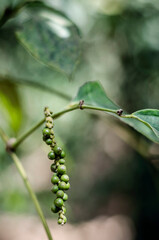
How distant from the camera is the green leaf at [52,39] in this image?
64 cm

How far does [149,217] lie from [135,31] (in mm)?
1357

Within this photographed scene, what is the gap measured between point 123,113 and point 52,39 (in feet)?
0.98

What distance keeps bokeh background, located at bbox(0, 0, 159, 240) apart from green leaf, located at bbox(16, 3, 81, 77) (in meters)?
0.12

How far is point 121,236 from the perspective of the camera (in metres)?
2.57

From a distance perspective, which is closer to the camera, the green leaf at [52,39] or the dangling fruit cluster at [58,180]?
the dangling fruit cluster at [58,180]

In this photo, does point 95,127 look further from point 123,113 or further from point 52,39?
point 123,113

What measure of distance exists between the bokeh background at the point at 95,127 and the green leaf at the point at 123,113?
0.28 m

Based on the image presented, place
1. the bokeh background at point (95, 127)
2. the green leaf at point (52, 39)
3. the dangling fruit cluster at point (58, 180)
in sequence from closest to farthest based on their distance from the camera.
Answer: the dangling fruit cluster at point (58, 180), the green leaf at point (52, 39), the bokeh background at point (95, 127)

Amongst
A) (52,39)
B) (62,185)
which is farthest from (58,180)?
(52,39)

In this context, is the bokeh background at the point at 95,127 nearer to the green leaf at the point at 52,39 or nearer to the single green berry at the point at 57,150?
the green leaf at the point at 52,39

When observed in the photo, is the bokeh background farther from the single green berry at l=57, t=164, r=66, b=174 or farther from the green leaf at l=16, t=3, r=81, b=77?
the single green berry at l=57, t=164, r=66, b=174

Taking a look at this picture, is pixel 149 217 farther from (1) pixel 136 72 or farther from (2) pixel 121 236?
(1) pixel 136 72

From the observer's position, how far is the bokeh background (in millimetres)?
1177

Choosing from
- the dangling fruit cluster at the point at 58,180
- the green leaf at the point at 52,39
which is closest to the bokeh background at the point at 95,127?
the green leaf at the point at 52,39
